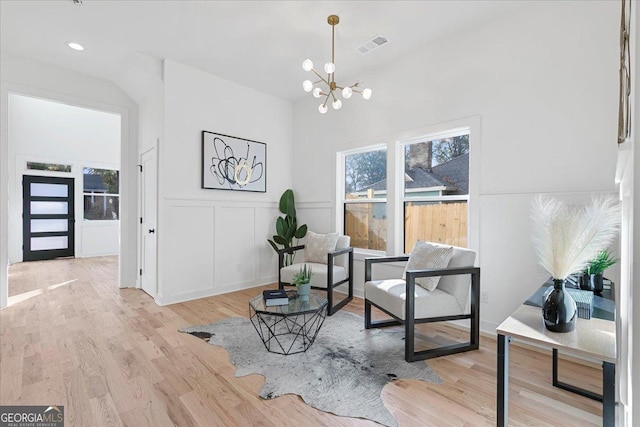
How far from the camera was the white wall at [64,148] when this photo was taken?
6484 millimetres

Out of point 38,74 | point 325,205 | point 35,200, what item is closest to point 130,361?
point 325,205

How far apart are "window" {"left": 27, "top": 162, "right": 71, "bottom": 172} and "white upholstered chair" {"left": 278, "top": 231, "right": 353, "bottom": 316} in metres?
6.96

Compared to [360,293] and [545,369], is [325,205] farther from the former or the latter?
[545,369]

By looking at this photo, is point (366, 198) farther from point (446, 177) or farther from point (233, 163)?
point (233, 163)

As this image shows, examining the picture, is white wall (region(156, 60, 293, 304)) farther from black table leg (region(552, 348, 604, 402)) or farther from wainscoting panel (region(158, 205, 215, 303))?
black table leg (region(552, 348, 604, 402))

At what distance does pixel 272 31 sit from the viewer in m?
2.99

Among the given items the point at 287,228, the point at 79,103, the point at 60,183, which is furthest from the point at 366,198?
the point at 60,183

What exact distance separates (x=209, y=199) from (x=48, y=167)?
594 centimetres

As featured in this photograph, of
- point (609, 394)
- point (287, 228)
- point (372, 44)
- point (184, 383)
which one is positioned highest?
point (372, 44)

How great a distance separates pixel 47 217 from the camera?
6977 mm

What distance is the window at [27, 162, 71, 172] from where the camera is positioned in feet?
22.1

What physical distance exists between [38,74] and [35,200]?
4.68 metres

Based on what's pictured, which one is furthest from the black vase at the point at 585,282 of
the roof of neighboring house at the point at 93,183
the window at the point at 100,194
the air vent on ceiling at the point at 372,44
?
the roof of neighboring house at the point at 93,183

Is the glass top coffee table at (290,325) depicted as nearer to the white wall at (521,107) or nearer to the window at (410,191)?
the window at (410,191)
